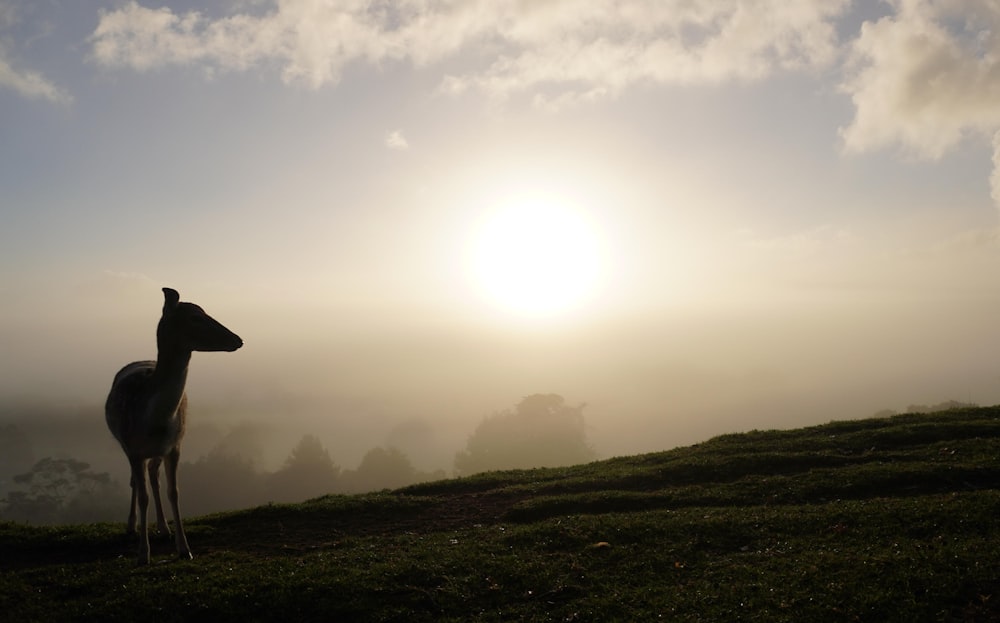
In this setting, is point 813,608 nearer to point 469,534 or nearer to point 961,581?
point 961,581

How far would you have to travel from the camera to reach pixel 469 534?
18.9m

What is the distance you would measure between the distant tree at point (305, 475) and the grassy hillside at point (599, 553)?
100664 millimetres

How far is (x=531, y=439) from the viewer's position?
11712 centimetres

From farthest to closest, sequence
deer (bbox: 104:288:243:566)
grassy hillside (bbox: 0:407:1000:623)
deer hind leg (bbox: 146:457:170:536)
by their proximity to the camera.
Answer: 1. deer hind leg (bbox: 146:457:170:536)
2. deer (bbox: 104:288:243:566)
3. grassy hillside (bbox: 0:407:1000:623)

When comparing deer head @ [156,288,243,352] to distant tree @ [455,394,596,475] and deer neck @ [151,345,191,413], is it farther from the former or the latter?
distant tree @ [455,394,596,475]

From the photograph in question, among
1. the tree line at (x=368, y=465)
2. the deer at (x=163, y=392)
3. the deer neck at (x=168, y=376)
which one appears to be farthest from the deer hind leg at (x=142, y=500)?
the tree line at (x=368, y=465)

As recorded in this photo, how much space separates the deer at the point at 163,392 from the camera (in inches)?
636

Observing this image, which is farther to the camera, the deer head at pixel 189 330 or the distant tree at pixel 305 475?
the distant tree at pixel 305 475

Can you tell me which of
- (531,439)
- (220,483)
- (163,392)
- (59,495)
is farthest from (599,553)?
(220,483)

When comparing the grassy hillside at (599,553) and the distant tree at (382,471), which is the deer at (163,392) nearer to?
the grassy hillside at (599,553)

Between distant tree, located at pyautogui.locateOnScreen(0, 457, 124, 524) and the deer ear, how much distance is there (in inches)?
4152

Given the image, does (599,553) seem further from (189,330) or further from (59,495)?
(59,495)

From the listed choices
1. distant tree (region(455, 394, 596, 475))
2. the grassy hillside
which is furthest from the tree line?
the grassy hillside

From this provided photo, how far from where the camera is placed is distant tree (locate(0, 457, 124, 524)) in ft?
332
